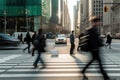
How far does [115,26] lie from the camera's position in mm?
140250

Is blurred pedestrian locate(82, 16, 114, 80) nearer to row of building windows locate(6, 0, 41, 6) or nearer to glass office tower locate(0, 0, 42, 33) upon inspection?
glass office tower locate(0, 0, 42, 33)

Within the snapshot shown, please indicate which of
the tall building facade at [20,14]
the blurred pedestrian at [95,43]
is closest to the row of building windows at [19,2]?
the tall building facade at [20,14]

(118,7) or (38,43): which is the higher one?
(118,7)

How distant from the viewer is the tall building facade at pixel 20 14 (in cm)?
8081

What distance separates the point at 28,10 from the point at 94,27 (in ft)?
234

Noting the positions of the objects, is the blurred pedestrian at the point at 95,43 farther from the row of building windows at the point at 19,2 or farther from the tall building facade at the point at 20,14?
the row of building windows at the point at 19,2

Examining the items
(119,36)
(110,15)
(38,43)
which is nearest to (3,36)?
(38,43)

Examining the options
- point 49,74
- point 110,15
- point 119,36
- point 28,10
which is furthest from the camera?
point 110,15

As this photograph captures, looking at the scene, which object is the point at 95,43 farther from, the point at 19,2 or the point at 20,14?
the point at 19,2

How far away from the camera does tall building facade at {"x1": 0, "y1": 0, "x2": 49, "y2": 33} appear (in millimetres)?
80812

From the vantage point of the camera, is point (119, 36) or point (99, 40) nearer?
point (99, 40)

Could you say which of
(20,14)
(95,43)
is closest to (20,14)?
(20,14)

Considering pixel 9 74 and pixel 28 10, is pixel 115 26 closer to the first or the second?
pixel 28 10

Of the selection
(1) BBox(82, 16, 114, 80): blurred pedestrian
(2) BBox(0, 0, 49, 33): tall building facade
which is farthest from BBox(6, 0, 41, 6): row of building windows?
(1) BBox(82, 16, 114, 80): blurred pedestrian
